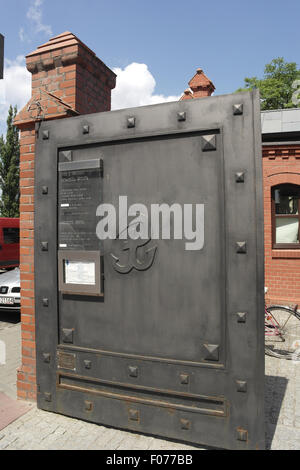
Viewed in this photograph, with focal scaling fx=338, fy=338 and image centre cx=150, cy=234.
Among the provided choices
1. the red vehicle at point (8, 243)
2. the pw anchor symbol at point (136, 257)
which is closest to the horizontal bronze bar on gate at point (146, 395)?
the pw anchor symbol at point (136, 257)

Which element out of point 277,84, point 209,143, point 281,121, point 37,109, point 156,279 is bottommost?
point 156,279

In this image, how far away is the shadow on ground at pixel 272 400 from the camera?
3.08 meters

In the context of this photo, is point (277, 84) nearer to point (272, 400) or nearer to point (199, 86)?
point (199, 86)

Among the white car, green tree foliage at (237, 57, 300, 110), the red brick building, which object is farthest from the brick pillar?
green tree foliage at (237, 57, 300, 110)

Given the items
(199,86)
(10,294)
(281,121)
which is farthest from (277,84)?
(10,294)

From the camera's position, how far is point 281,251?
8461 mm

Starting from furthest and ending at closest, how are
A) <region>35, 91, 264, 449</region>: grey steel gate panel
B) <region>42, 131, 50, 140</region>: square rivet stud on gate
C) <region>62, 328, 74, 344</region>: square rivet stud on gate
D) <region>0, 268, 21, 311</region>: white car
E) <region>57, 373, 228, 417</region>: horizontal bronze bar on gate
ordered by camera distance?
<region>0, 268, 21, 311</region>: white car
<region>42, 131, 50, 140</region>: square rivet stud on gate
<region>62, 328, 74, 344</region>: square rivet stud on gate
<region>57, 373, 228, 417</region>: horizontal bronze bar on gate
<region>35, 91, 264, 449</region>: grey steel gate panel

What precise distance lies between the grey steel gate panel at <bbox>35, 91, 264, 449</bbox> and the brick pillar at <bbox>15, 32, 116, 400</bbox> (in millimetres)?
222

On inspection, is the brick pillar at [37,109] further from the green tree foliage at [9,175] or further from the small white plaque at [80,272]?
the green tree foliage at [9,175]

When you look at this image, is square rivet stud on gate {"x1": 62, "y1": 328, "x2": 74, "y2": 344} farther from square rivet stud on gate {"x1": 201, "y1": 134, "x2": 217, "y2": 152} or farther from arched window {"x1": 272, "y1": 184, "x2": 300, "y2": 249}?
arched window {"x1": 272, "y1": 184, "x2": 300, "y2": 249}

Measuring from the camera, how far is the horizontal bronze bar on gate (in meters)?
2.67

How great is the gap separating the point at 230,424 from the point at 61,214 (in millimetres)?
2263

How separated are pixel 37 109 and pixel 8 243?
11.2 m

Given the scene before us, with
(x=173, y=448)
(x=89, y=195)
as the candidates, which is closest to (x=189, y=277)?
(x=89, y=195)
